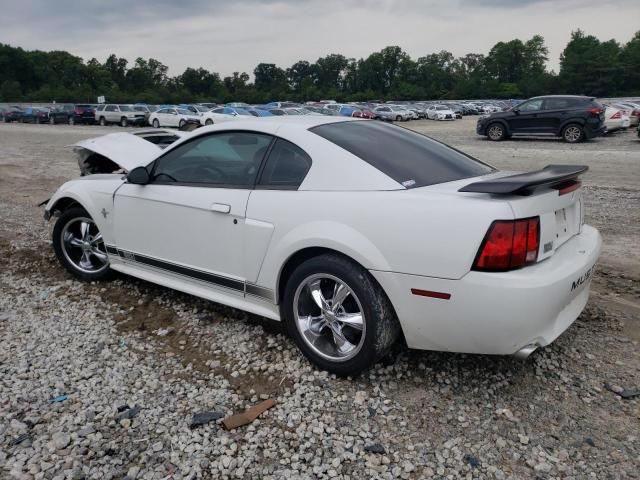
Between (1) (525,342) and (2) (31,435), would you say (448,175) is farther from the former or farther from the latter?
(2) (31,435)

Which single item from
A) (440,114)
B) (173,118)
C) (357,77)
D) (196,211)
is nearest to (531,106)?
(196,211)

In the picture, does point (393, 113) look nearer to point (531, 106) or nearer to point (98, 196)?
point (531, 106)

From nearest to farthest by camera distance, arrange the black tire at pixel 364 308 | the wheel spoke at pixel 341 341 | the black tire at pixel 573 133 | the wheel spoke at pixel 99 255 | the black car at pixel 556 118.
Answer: the black tire at pixel 364 308, the wheel spoke at pixel 341 341, the wheel spoke at pixel 99 255, the black car at pixel 556 118, the black tire at pixel 573 133

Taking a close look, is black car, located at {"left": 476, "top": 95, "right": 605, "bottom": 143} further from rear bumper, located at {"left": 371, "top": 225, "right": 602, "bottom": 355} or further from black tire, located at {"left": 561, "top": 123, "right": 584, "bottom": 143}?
rear bumper, located at {"left": 371, "top": 225, "right": 602, "bottom": 355}

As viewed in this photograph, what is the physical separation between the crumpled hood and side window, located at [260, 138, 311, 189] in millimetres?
1844

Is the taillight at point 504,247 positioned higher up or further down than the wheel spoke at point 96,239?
higher up

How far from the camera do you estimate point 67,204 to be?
16.3ft

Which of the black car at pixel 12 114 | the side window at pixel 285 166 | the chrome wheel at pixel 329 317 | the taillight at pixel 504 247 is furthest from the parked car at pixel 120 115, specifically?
the taillight at pixel 504 247

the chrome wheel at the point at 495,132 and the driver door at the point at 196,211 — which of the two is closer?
the driver door at the point at 196,211

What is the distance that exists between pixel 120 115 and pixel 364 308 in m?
38.0

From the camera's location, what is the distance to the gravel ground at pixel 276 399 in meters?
2.55

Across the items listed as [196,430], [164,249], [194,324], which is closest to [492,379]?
[196,430]

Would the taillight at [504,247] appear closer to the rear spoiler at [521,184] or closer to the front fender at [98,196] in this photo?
the rear spoiler at [521,184]

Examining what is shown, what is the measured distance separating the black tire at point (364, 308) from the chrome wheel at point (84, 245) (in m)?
2.39
